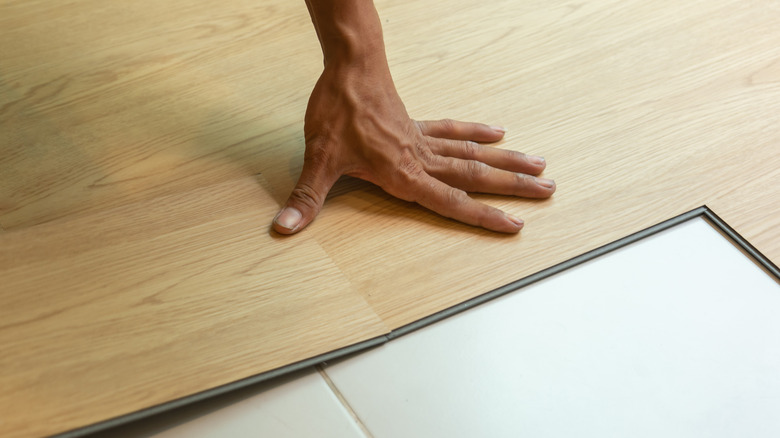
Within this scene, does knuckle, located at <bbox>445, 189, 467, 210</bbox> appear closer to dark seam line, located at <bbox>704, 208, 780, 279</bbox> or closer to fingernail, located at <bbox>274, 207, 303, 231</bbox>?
fingernail, located at <bbox>274, 207, 303, 231</bbox>

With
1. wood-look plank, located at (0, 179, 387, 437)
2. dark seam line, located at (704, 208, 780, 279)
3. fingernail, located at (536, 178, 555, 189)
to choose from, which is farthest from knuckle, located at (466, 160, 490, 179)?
dark seam line, located at (704, 208, 780, 279)

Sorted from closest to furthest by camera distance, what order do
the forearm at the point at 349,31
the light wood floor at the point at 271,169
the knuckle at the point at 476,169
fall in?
the light wood floor at the point at 271,169 < the forearm at the point at 349,31 < the knuckle at the point at 476,169

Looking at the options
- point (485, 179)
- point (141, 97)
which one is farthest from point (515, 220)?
point (141, 97)

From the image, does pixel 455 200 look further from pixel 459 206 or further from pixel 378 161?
pixel 378 161

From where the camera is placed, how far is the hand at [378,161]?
128cm

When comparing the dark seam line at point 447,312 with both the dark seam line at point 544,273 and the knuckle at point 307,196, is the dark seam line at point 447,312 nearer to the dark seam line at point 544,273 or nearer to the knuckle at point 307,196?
the dark seam line at point 544,273

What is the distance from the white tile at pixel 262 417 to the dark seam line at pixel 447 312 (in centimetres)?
3

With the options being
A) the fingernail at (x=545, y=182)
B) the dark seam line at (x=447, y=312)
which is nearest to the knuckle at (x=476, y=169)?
the fingernail at (x=545, y=182)

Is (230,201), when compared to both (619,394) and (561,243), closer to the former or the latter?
(561,243)

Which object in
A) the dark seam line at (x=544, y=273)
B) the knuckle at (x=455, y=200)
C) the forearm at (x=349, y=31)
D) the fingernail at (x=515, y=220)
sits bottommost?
the dark seam line at (x=544, y=273)

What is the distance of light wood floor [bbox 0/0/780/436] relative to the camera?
1.09 m

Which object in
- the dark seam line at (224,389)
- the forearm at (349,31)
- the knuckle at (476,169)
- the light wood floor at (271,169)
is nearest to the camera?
the dark seam line at (224,389)

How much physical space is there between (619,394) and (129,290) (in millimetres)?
779

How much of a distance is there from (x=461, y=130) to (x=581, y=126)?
11.1 inches
